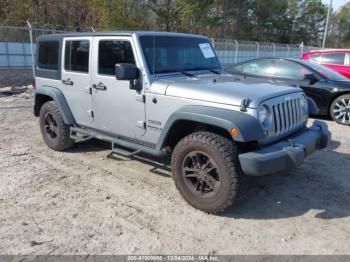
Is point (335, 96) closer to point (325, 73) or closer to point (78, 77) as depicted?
point (325, 73)

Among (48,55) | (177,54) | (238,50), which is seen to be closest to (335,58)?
(177,54)

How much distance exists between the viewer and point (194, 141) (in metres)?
3.88

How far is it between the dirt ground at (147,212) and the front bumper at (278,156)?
2.04 feet

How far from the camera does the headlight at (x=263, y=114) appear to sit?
3.65 m

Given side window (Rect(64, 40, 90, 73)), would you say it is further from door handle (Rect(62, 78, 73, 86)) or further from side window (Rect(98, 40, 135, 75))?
side window (Rect(98, 40, 135, 75))

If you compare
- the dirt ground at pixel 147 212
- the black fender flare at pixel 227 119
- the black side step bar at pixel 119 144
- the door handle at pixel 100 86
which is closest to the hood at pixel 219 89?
the black fender flare at pixel 227 119

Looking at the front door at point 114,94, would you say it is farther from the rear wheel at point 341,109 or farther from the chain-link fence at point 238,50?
the chain-link fence at point 238,50

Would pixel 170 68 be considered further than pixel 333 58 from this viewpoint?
No

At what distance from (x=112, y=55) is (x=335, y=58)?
27.4ft

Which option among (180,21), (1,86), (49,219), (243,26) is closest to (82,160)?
(49,219)

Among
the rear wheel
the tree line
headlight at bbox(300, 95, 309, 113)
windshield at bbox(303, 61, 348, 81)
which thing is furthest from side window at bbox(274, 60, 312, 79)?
the tree line

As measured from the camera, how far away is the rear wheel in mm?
7922

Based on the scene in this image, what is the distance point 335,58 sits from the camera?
35.8 feet

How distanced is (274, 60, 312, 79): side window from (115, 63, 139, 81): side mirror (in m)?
5.22
